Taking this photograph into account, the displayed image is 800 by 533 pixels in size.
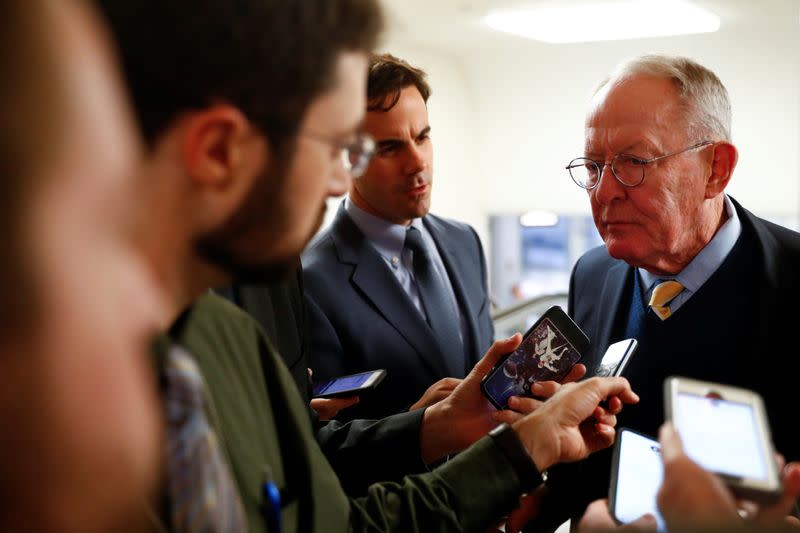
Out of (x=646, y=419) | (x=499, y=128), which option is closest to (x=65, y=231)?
(x=646, y=419)

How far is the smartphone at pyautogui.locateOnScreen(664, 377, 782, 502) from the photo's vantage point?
1.21m

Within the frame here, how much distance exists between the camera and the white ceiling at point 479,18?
700cm

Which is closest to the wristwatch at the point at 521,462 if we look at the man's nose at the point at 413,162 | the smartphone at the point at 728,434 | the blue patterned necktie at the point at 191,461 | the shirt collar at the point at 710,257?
the smartphone at the point at 728,434

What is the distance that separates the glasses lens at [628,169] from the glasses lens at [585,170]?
0.06 meters

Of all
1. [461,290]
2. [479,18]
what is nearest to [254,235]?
[461,290]

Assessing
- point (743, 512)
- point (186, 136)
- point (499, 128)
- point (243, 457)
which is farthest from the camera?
point (499, 128)

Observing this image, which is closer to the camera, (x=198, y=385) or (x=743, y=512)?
(x=198, y=385)

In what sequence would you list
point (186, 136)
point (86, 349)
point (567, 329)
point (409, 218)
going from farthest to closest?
point (409, 218) < point (567, 329) < point (186, 136) < point (86, 349)

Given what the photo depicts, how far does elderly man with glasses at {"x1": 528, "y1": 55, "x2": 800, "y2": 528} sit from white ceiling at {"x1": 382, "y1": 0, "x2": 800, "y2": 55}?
15.8ft

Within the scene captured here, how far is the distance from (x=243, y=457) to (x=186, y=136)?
0.62m

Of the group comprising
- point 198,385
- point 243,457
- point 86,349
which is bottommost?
point 243,457

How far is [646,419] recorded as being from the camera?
2.22m

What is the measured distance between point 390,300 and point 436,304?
0.23 m

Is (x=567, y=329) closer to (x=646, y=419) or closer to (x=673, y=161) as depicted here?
(x=646, y=419)
